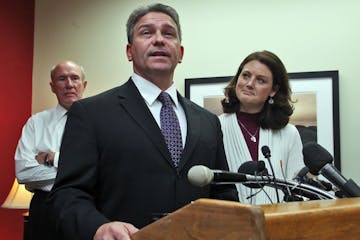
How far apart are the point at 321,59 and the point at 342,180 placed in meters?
2.20

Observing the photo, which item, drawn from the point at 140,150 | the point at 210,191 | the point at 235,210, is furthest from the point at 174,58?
the point at 235,210

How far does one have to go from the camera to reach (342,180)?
0.99 meters

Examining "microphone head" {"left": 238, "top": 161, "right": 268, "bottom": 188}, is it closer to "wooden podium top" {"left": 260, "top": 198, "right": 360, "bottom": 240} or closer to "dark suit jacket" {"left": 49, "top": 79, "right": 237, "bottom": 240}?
"dark suit jacket" {"left": 49, "top": 79, "right": 237, "bottom": 240}

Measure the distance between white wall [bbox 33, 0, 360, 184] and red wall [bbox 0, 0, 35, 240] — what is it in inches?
3.2

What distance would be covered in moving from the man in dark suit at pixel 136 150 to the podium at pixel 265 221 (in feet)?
1.85

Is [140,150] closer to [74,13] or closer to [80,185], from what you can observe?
[80,185]

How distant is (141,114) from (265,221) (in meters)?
0.95

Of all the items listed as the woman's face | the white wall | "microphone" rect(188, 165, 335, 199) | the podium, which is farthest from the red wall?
the podium

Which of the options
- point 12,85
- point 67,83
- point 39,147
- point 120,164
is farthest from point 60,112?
point 120,164

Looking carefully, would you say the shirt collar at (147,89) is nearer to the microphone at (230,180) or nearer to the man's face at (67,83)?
the microphone at (230,180)

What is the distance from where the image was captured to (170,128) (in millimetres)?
1522

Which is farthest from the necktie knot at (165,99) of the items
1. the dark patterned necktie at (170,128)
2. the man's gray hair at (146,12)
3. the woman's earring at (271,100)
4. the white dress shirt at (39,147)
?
the white dress shirt at (39,147)

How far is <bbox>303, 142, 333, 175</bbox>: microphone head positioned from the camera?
1.10 metres

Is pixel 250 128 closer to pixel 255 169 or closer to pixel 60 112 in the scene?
pixel 255 169
